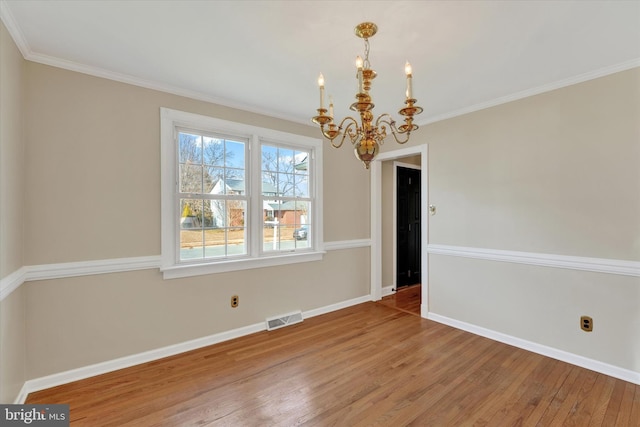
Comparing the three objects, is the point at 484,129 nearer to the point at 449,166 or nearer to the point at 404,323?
the point at 449,166

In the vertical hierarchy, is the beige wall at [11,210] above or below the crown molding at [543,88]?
below

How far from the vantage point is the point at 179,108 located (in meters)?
2.81

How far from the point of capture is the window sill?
2.74m

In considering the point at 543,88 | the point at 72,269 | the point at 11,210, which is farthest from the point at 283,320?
the point at 543,88

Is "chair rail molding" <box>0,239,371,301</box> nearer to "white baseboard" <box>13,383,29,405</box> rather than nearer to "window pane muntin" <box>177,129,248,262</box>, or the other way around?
"window pane muntin" <box>177,129,248,262</box>

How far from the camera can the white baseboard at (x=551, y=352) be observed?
2.31 metres

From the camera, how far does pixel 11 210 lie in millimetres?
1890

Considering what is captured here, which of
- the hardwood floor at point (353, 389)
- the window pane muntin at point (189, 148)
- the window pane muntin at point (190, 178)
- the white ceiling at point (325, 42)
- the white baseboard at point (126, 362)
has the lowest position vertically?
the hardwood floor at point (353, 389)

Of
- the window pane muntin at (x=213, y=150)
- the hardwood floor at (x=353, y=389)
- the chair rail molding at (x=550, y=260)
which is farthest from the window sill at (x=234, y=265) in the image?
the chair rail molding at (x=550, y=260)

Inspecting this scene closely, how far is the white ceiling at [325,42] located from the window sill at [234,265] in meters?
1.74

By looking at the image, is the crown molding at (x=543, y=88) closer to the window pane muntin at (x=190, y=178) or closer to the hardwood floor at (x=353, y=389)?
the hardwood floor at (x=353, y=389)

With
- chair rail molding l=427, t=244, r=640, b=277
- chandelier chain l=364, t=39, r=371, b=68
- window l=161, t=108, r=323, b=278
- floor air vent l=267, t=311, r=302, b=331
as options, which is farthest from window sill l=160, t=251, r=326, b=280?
chandelier chain l=364, t=39, r=371, b=68

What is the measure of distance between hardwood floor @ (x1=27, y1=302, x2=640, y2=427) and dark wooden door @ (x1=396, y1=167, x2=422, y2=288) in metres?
2.07

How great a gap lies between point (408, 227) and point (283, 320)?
9.34 ft
